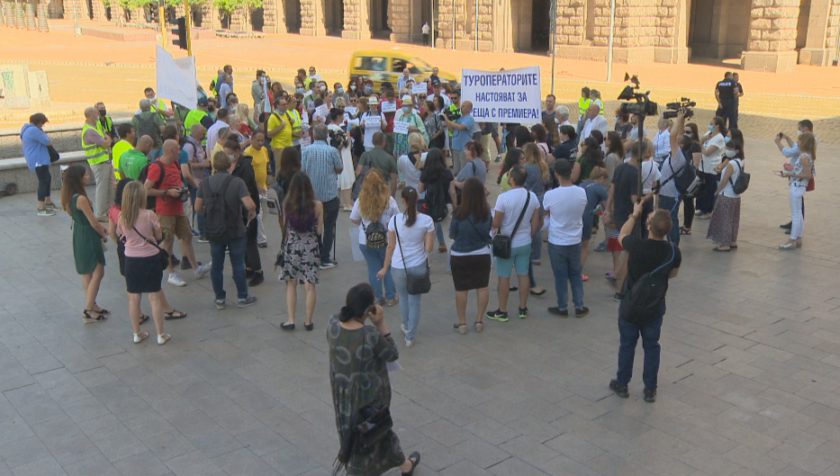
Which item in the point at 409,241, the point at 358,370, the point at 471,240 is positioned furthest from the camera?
the point at 471,240

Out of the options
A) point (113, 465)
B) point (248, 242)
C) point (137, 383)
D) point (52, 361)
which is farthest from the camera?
point (248, 242)

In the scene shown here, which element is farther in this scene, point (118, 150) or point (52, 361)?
point (118, 150)

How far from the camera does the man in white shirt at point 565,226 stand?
804 centimetres

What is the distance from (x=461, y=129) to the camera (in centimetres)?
1290

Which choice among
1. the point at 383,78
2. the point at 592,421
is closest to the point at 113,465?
the point at 592,421

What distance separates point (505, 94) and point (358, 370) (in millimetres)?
7560

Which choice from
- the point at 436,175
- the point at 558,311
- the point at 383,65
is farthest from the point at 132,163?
the point at 383,65

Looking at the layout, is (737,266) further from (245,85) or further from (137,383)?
(245,85)

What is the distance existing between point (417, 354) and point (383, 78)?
18.7m

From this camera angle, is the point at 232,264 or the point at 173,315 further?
the point at 232,264

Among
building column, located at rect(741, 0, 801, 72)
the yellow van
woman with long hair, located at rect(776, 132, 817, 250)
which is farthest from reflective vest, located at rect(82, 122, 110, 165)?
building column, located at rect(741, 0, 801, 72)

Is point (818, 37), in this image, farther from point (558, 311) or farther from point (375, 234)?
point (375, 234)

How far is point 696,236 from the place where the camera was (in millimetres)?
11359

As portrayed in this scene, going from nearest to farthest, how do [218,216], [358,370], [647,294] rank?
[358,370]
[647,294]
[218,216]
